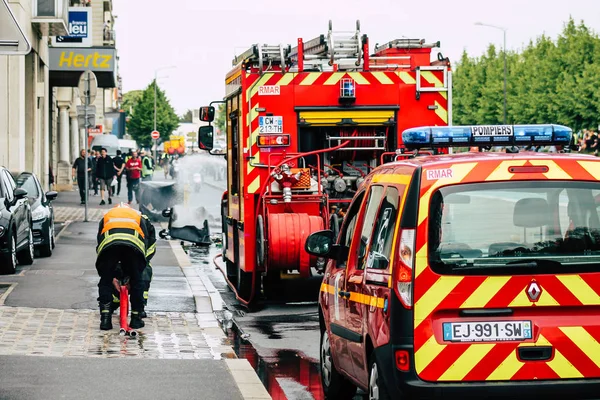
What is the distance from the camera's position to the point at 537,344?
616 centimetres

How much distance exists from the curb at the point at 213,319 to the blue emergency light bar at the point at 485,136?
6.98ft

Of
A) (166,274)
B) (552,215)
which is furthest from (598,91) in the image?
(552,215)

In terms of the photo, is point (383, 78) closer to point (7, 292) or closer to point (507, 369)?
point (7, 292)

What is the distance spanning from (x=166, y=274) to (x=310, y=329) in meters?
5.82

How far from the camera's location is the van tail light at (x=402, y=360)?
241 inches

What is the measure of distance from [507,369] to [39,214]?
15017mm

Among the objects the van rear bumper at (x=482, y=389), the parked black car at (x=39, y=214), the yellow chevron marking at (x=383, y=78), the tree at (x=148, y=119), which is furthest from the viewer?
the tree at (x=148, y=119)

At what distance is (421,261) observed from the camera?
615 centimetres

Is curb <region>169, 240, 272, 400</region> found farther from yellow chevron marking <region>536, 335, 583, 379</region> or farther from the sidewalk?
yellow chevron marking <region>536, 335, 583, 379</region>

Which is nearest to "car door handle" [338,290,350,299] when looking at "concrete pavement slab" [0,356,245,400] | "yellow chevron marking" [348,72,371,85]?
"concrete pavement slab" [0,356,245,400]

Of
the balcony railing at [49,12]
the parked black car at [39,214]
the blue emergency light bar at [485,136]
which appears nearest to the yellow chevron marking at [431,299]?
the blue emergency light bar at [485,136]

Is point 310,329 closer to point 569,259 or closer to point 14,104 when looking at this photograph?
point 569,259

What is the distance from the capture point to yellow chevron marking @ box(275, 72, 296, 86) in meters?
14.1

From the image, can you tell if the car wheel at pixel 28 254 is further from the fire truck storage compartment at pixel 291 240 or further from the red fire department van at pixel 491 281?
the red fire department van at pixel 491 281
